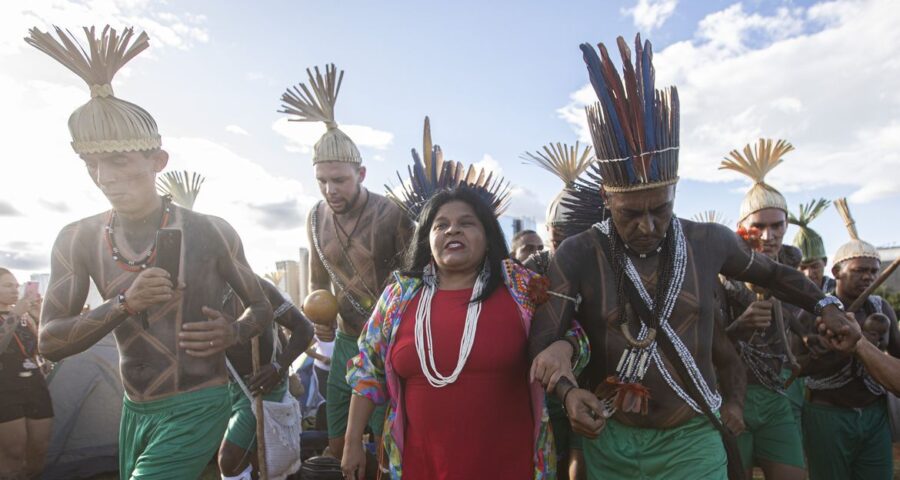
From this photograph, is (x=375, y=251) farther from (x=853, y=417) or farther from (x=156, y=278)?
(x=853, y=417)

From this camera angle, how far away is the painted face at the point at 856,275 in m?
4.81

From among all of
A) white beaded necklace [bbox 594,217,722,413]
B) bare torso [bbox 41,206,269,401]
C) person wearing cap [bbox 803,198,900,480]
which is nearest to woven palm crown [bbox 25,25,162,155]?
bare torso [bbox 41,206,269,401]

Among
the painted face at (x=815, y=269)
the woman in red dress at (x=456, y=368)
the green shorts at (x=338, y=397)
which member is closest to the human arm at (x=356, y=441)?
the woman in red dress at (x=456, y=368)

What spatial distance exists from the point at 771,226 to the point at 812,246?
5.68 ft

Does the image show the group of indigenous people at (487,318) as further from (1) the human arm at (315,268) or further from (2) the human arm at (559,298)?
(1) the human arm at (315,268)

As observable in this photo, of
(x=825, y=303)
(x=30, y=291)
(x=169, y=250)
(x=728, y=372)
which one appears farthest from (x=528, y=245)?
(x=30, y=291)

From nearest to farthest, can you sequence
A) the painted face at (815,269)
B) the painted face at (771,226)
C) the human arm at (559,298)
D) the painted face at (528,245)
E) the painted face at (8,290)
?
1. the human arm at (559,298)
2. the painted face at (771,226)
3. the painted face at (528,245)
4. the painted face at (815,269)
5. the painted face at (8,290)

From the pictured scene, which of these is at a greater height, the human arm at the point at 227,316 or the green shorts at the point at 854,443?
the human arm at the point at 227,316

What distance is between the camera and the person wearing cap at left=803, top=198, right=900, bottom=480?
15.0ft

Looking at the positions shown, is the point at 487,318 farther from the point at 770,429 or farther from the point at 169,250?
the point at 770,429

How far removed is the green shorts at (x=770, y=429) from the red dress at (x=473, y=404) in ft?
7.57

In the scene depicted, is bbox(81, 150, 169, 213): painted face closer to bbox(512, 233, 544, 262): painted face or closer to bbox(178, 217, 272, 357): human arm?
bbox(178, 217, 272, 357): human arm

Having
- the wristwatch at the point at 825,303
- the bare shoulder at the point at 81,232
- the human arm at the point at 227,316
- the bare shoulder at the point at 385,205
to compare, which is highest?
the bare shoulder at the point at 385,205

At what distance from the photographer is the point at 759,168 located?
4.59 metres
